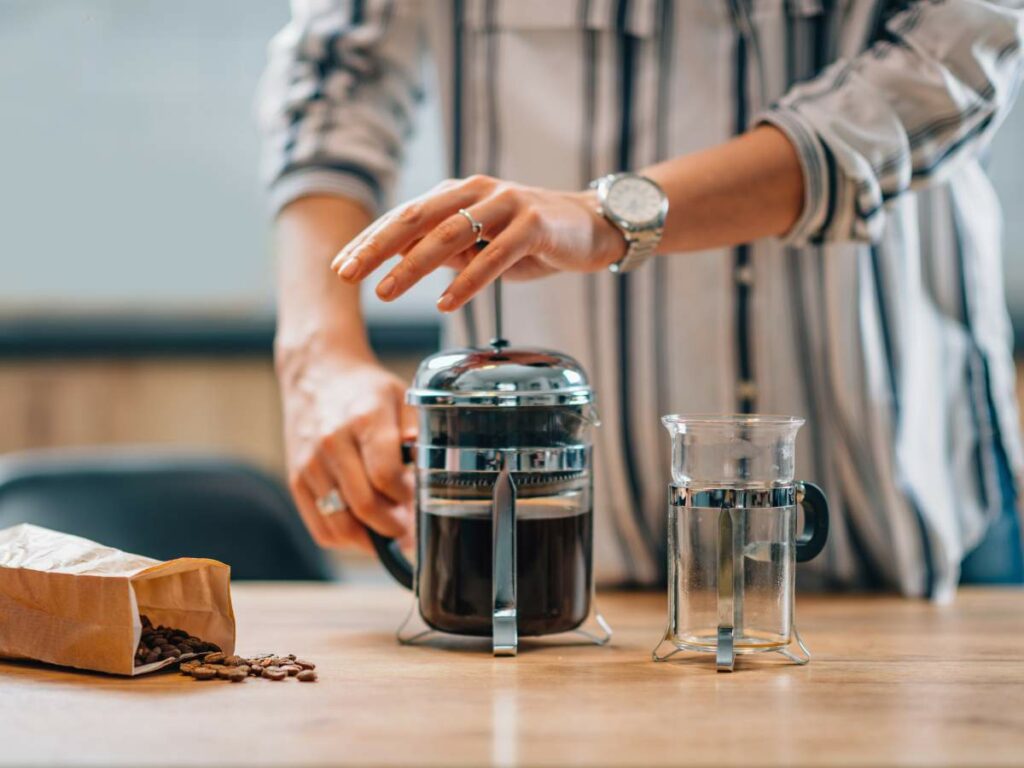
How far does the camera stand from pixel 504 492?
3.06 ft

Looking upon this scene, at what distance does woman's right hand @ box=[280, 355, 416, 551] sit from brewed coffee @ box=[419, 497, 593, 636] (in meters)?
0.13

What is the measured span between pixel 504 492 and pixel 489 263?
0.18 m

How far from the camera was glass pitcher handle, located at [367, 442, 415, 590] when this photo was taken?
107 cm

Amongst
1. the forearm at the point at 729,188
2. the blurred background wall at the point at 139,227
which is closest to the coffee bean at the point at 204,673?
the forearm at the point at 729,188

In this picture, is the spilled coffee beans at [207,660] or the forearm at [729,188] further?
the forearm at [729,188]

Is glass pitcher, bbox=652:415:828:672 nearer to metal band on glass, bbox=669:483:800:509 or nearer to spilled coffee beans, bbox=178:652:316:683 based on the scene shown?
metal band on glass, bbox=669:483:800:509

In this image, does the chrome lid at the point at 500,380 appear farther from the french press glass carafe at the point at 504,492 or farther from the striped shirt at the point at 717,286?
the striped shirt at the point at 717,286

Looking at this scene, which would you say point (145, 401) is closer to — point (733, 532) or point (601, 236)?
point (601, 236)

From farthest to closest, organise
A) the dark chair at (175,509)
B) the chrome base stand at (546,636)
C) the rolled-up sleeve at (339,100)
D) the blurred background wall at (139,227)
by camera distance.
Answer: the blurred background wall at (139,227) < the dark chair at (175,509) < the rolled-up sleeve at (339,100) < the chrome base stand at (546,636)

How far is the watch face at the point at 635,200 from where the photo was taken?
1.04 metres

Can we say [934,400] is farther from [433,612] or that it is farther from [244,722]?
[244,722]

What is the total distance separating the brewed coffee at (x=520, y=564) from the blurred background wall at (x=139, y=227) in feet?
5.67

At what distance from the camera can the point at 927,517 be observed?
1.28 metres

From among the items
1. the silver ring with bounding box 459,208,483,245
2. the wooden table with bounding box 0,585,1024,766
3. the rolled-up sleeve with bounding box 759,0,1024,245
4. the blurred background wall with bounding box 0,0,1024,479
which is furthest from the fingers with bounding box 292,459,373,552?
the blurred background wall with bounding box 0,0,1024,479
